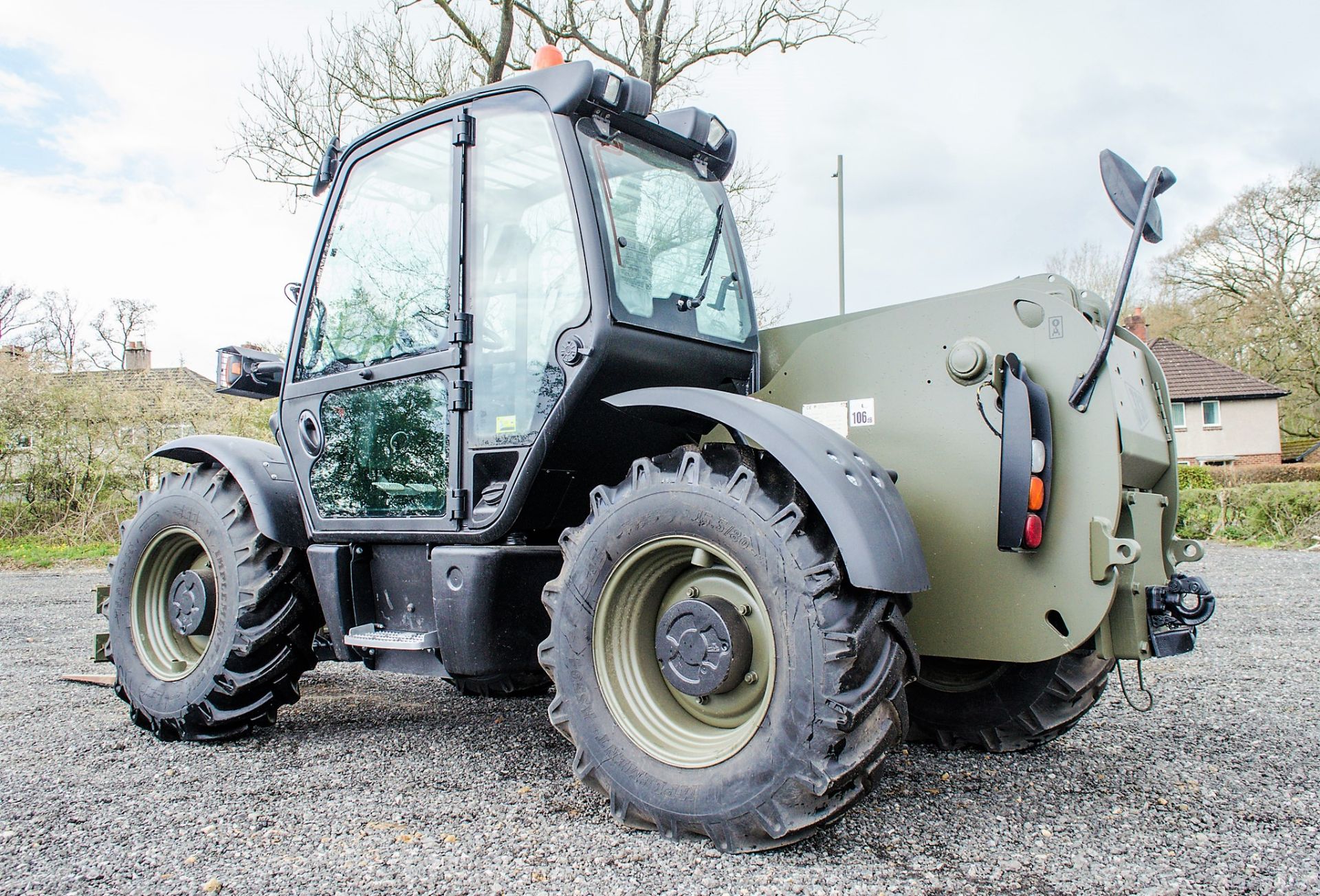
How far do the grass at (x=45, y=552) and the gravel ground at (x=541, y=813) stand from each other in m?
9.58

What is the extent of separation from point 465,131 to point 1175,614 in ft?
9.51

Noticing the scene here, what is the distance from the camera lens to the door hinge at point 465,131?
11.4 feet

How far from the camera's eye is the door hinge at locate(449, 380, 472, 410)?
3367mm

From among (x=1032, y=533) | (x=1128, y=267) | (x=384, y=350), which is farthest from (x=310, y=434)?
(x=1128, y=267)

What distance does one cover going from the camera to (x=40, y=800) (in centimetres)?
315

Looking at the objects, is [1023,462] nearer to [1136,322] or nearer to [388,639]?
[388,639]

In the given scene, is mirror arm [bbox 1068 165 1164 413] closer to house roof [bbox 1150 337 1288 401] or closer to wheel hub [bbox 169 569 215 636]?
wheel hub [bbox 169 569 215 636]

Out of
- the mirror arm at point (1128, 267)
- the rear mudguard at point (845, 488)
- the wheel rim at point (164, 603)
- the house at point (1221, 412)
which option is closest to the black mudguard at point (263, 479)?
the wheel rim at point (164, 603)

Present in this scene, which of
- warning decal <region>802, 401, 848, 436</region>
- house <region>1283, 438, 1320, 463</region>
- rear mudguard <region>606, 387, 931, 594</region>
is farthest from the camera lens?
house <region>1283, 438, 1320, 463</region>

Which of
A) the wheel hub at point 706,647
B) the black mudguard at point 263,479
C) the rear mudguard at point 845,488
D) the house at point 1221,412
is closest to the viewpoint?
the rear mudguard at point 845,488

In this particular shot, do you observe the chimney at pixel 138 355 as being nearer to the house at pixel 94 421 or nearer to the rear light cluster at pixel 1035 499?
the house at pixel 94 421

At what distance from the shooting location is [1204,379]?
37000mm

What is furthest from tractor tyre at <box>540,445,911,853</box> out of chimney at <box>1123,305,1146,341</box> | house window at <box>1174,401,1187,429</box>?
house window at <box>1174,401,1187,429</box>

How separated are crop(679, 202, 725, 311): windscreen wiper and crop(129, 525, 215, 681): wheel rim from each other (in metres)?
2.38
